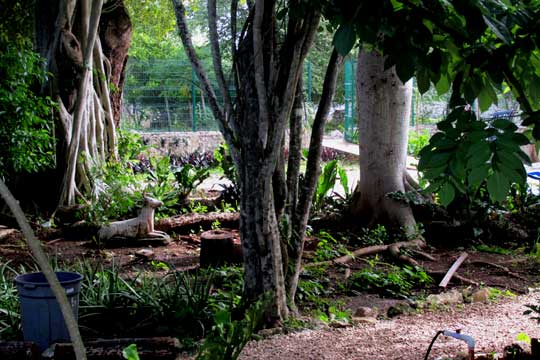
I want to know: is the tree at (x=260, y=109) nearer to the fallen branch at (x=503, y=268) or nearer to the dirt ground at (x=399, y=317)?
the dirt ground at (x=399, y=317)

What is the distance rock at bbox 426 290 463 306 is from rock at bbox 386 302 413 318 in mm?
248

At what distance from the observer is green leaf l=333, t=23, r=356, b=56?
2174 mm

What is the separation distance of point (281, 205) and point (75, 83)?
5201 millimetres

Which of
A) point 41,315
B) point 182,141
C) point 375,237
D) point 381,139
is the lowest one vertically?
point 375,237

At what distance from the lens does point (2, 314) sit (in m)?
4.54

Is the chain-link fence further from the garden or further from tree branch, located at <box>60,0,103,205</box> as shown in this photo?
tree branch, located at <box>60,0,103,205</box>

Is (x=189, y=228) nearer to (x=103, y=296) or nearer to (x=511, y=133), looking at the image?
(x=103, y=296)

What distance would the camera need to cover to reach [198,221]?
27.3ft

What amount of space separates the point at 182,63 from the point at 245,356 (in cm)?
1310

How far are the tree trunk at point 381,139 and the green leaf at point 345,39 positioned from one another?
19.0ft

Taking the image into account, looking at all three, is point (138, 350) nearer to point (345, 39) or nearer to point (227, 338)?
point (227, 338)

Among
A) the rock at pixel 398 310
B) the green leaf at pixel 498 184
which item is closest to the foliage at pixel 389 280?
the rock at pixel 398 310

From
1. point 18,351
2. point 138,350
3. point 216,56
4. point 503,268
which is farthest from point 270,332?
point 503,268

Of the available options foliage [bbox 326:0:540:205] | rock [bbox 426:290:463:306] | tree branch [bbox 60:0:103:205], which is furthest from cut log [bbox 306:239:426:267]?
foliage [bbox 326:0:540:205]
